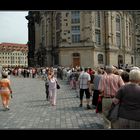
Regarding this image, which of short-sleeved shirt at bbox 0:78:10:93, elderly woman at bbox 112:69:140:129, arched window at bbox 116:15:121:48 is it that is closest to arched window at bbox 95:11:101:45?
arched window at bbox 116:15:121:48

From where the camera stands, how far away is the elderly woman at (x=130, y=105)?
5789mm

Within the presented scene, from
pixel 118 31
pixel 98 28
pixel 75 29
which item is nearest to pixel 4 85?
pixel 75 29

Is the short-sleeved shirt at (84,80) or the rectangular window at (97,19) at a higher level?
the rectangular window at (97,19)

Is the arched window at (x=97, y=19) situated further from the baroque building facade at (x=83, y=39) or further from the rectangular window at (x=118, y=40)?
the rectangular window at (x=118, y=40)

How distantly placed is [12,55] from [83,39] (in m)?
79.1

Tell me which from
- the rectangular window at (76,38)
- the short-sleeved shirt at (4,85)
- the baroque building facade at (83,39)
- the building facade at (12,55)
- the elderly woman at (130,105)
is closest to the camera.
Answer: the elderly woman at (130,105)

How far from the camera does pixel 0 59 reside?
130000 millimetres

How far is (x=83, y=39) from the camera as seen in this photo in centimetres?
5744

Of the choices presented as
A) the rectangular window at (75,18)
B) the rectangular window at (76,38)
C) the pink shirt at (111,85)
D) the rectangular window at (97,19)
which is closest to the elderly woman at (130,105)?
the pink shirt at (111,85)

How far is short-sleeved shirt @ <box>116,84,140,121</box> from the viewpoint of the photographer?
5.82 m

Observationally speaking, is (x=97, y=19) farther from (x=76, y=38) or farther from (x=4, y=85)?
(x=4, y=85)

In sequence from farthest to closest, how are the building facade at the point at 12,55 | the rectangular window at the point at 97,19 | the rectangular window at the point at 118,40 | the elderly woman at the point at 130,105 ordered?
the building facade at the point at 12,55, the rectangular window at the point at 118,40, the rectangular window at the point at 97,19, the elderly woman at the point at 130,105
